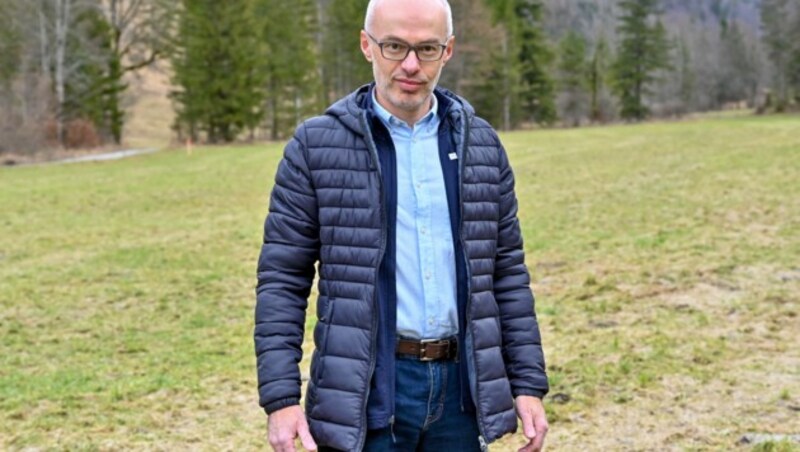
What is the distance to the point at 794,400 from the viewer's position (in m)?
4.91

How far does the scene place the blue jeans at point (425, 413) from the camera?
2.31m

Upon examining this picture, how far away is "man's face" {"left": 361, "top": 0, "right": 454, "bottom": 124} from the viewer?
2.25m

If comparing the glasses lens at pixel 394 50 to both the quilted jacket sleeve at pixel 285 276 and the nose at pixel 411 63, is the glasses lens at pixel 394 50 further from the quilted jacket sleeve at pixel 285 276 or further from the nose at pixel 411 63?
the quilted jacket sleeve at pixel 285 276

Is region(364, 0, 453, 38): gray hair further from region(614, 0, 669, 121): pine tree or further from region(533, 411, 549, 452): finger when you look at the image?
region(614, 0, 669, 121): pine tree

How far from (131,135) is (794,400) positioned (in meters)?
56.3

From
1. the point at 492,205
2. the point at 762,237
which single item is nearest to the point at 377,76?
the point at 492,205

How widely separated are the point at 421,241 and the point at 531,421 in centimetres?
64

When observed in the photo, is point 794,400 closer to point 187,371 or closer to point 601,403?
point 601,403

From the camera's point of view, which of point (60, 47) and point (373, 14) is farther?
point (60, 47)

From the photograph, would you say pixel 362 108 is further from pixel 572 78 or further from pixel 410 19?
pixel 572 78

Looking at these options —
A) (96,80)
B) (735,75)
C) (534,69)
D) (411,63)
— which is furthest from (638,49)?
(411,63)

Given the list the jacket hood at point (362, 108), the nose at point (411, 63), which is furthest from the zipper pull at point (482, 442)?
the nose at point (411, 63)

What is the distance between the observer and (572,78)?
62.9 meters

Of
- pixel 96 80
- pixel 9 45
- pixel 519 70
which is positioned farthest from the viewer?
pixel 519 70
